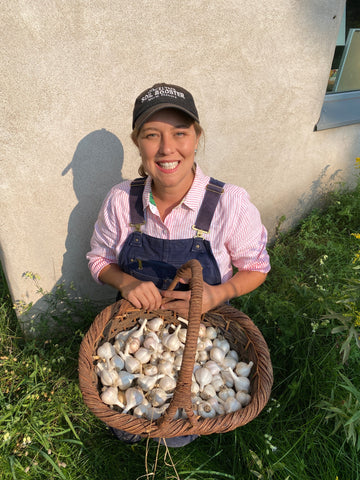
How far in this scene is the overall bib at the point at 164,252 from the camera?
5.52 feet

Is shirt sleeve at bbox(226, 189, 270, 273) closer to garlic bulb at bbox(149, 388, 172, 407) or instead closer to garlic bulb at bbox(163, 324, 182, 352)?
garlic bulb at bbox(163, 324, 182, 352)

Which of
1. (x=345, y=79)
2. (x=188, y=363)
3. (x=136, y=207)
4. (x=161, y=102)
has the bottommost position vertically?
(x=188, y=363)

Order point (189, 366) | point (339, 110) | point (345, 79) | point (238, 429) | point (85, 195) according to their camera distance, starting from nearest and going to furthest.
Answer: point (189, 366) → point (238, 429) → point (85, 195) → point (339, 110) → point (345, 79)

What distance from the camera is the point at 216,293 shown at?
67.0 inches

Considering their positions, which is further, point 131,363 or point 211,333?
point 211,333

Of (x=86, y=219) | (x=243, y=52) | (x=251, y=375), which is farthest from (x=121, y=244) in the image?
(x=243, y=52)

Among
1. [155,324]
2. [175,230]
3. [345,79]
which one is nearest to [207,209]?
[175,230]

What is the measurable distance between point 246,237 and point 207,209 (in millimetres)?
260

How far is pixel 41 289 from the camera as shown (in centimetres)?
210

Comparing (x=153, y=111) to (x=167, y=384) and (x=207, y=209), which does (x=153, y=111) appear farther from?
(x=167, y=384)

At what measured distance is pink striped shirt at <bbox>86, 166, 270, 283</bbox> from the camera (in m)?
1.69

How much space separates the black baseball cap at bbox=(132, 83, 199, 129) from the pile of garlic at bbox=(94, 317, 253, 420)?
3.45ft

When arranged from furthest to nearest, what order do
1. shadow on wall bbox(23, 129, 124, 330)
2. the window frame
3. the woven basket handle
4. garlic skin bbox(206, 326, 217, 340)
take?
1. the window frame
2. shadow on wall bbox(23, 129, 124, 330)
3. garlic skin bbox(206, 326, 217, 340)
4. the woven basket handle

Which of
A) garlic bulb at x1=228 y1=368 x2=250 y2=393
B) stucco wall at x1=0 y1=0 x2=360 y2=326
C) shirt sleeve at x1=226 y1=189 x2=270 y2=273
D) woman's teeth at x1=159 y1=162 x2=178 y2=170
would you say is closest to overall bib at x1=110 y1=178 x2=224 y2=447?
shirt sleeve at x1=226 y1=189 x2=270 y2=273
